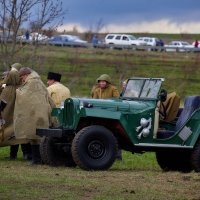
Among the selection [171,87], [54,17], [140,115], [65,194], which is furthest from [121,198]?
[171,87]

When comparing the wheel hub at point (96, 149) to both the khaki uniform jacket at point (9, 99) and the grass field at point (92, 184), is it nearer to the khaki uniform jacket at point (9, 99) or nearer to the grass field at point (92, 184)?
the grass field at point (92, 184)

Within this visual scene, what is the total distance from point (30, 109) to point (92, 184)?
3890 millimetres

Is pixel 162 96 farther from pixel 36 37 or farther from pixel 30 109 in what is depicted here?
pixel 36 37

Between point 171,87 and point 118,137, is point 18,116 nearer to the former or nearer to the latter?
point 118,137

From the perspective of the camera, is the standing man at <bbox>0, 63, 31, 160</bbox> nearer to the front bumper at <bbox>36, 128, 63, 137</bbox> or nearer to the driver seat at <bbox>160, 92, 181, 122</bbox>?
the front bumper at <bbox>36, 128, 63, 137</bbox>

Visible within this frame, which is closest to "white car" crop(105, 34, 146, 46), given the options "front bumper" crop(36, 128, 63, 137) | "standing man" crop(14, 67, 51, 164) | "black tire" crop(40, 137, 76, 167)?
"standing man" crop(14, 67, 51, 164)

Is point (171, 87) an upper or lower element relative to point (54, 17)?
lower

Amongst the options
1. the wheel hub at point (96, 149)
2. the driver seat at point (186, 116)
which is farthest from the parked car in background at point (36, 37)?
the wheel hub at point (96, 149)

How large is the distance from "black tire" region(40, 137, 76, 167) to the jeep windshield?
147cm

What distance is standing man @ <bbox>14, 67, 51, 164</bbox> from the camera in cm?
1605

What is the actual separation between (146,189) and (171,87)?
26400mm

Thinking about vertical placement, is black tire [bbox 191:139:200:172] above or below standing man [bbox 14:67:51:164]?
below

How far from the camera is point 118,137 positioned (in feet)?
50.7

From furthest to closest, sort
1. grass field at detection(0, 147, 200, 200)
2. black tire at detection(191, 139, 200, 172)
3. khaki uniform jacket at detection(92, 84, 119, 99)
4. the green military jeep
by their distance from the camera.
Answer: khaki uniform jacket at detection(92, 84, 119, 99) → black tire at detection(191, 139, 200, 172) → the green military jeep → grass field at detection(0, 147, 200, 200)
